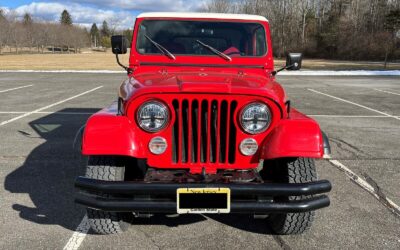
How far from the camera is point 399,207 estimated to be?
4070 millimetres

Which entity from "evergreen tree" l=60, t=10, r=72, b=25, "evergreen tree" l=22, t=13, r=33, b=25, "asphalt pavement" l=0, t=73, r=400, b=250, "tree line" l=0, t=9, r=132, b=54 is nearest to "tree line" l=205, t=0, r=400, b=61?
"tree line" l=0, t=9, r=132, b=54

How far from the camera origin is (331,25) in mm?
62625

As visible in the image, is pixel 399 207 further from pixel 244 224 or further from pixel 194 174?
pixel 194 174

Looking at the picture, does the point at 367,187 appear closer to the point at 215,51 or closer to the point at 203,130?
the point at 215,51

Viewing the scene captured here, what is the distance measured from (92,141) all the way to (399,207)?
10.2ft

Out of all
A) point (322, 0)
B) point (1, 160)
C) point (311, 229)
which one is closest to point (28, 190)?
point (1, 160)

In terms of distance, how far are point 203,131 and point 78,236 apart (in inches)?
55.8

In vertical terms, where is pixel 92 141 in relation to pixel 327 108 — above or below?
above

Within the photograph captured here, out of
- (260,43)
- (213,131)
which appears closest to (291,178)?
(213,131)

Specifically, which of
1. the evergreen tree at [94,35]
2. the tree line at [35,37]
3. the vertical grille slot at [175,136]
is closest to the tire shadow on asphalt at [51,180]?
the vertical grille slot at [175,136]

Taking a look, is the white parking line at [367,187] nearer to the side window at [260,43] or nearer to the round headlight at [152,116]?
the side window at [260,43]

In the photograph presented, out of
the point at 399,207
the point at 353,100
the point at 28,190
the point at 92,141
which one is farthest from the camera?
the point at 353,100

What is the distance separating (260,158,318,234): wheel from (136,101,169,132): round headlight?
1.02 m

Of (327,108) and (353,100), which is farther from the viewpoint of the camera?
(353,100)
